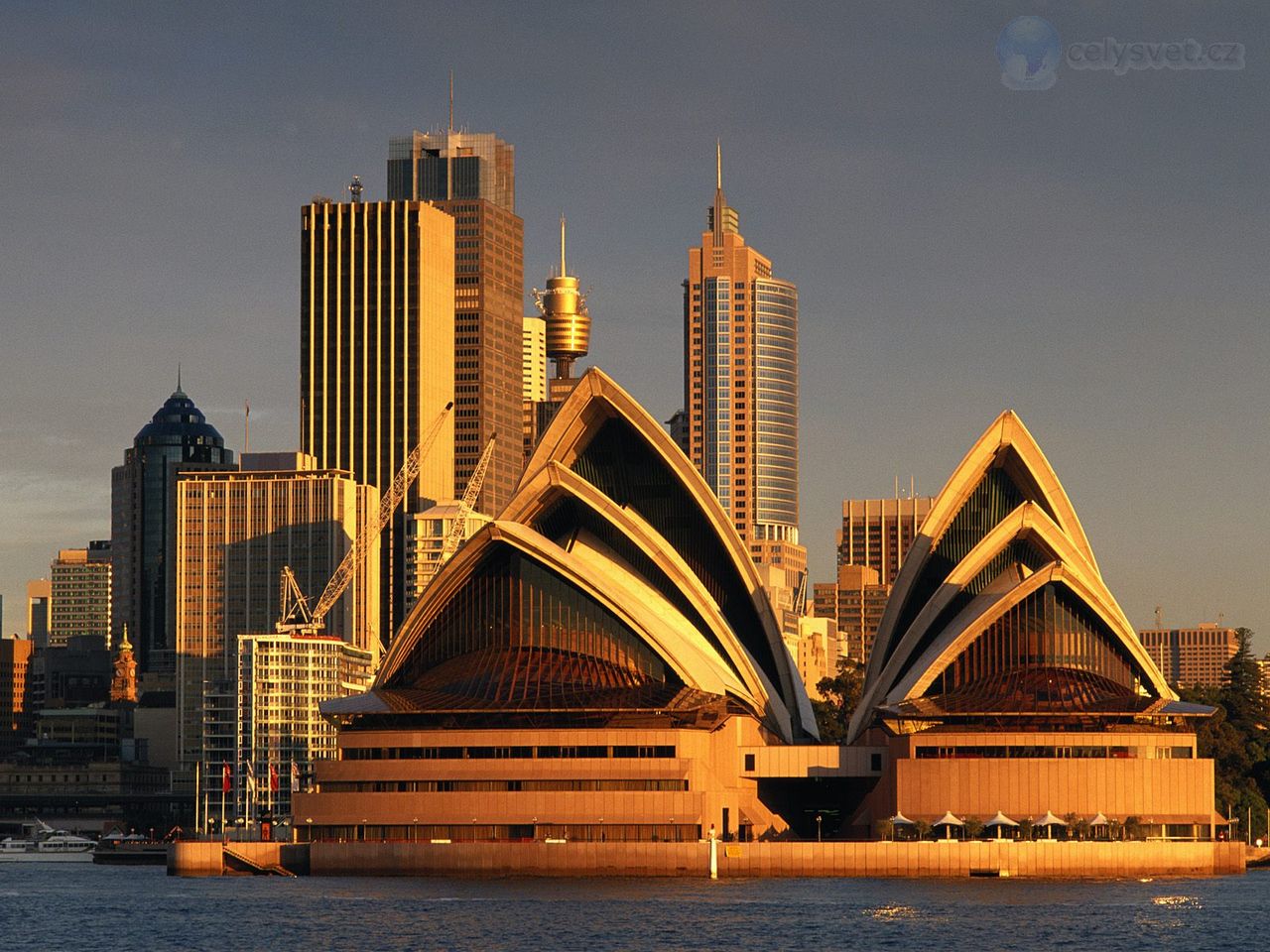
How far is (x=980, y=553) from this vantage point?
159625 millimetres

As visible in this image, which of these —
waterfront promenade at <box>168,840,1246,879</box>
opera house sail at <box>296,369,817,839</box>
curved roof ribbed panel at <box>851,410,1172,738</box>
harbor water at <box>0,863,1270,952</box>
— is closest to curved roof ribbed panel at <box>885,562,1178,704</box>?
curved roof ribbed panel at <box>851,410,1172,738</box>

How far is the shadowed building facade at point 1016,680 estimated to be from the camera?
487 ft

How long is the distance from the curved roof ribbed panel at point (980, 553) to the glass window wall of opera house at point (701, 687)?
177 millimetres

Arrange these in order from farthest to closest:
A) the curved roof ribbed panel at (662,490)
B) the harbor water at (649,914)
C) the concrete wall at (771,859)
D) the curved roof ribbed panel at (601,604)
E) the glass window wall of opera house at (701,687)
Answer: the curved roof ribbed panel at (662,490), the curved roof ribbed panel at (601,604), the glass window wall of opera house at (701,687), the concrete wall at (771,859), the harbor water at (649,914)

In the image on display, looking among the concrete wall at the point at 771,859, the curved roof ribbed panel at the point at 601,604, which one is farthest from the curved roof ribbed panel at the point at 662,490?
the concrete wall at the point at 771,859

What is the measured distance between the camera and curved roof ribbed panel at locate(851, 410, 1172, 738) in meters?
160

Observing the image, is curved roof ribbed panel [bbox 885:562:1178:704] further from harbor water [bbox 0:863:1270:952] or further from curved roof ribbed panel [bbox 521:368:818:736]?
harbor water [bbox 0:863:1270:952]

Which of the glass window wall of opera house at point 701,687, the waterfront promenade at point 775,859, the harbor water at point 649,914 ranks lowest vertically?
the harbor water at point 649,914

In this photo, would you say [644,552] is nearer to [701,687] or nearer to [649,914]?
[701,687]

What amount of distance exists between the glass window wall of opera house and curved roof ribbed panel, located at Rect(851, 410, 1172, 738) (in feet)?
0.58

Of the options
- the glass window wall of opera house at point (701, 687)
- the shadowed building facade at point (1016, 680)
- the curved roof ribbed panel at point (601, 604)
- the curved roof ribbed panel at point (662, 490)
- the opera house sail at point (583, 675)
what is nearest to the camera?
the opera house sail at point (583, 675)

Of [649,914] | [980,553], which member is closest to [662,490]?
[980,553]

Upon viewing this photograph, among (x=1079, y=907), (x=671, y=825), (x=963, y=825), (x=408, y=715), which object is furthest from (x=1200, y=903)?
(x=408, y=715)

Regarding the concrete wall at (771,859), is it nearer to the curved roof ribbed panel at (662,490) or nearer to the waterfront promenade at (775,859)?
the waterfront promenade at (775,859)
